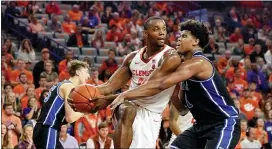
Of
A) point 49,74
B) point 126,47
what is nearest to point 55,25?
point 126,47

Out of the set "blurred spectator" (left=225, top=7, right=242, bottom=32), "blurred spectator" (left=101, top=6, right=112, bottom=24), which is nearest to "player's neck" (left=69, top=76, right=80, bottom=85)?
"blurred spectator" (left=101, top=6, right=112, bottom=24)

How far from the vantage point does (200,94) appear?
6.75 m

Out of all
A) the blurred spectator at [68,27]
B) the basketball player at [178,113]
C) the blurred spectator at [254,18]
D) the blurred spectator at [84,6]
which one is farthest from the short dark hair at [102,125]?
the blurred spectator at [254,18]

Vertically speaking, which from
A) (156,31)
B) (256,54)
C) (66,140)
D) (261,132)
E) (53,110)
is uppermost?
(156,31)

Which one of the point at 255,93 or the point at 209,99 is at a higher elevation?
the point at 209,99

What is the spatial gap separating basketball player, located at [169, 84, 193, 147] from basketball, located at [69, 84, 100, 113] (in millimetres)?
890

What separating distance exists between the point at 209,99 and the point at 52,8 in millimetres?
11998

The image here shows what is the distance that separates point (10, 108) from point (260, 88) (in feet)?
24.5

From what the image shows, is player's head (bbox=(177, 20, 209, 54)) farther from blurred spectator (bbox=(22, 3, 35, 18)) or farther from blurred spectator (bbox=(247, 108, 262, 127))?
blurred spectator (bbox=(22, 3, 35, 18))

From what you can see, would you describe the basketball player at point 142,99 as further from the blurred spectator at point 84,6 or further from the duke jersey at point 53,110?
the blurred spectator at point 84,6

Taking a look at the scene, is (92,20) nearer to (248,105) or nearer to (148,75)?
(248,105)

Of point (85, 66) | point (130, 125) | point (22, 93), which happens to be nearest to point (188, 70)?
point (130, 125)

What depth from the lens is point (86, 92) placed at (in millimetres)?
7000

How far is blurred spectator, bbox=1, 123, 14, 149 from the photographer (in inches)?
432
